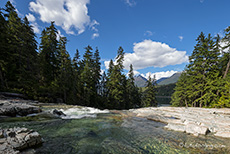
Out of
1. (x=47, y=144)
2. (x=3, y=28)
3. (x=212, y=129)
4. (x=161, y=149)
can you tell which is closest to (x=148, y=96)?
(x=212, y=129)

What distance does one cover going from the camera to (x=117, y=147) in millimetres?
5047

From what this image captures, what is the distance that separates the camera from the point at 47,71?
2611 centimetres

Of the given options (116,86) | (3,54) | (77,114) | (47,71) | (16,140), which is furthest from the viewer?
(116,86)

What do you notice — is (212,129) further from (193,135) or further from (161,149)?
(161,149)

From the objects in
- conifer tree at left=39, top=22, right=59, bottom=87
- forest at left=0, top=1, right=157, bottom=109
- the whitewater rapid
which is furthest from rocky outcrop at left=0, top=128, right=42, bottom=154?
conifer tree at left=39, top=22, right=59, bottom=87

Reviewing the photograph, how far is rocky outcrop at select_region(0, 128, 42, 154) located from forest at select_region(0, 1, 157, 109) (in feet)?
67.9

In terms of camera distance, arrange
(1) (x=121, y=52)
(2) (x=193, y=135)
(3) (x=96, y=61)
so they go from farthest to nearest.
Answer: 1. (3) (x=96, y=61)
2. (1) (x=121, y=52)
3. (2) (x=193, y=135)

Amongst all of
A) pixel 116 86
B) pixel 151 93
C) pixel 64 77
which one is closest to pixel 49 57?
pixel 64 77

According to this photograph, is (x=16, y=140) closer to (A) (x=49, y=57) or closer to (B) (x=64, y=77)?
(B) (x=64, y=77)

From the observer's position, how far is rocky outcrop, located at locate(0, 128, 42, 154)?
3436 millimetres

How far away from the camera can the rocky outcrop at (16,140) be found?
344cm

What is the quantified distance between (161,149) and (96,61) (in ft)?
105

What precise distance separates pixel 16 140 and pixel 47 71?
1066 inches

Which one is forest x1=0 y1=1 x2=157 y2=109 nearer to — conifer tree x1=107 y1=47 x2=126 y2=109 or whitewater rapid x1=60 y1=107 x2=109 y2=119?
conifer tree x1=107 y1=47 x2=126 y2=109
